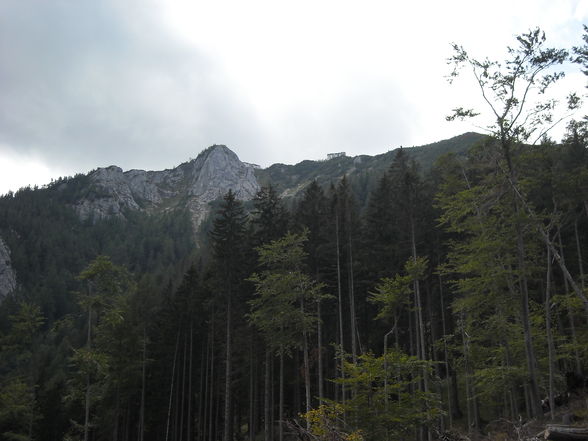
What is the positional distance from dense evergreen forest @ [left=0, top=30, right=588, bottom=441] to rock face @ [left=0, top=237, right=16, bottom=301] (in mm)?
120013

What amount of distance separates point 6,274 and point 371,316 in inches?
6255

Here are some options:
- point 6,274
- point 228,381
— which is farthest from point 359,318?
point 6,274

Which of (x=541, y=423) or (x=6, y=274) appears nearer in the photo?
(x=541, y=423)

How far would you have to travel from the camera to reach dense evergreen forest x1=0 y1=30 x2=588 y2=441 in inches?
659

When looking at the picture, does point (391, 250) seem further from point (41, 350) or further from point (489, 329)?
point (41, 350)

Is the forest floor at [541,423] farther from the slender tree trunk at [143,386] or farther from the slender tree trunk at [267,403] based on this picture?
the slender tree trunk at [143,386]

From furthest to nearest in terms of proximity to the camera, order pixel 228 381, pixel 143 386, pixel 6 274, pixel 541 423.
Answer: pixel 6 274 → pixel 143 386 → pixel 228 381 → pixel 541 423

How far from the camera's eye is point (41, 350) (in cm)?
8894

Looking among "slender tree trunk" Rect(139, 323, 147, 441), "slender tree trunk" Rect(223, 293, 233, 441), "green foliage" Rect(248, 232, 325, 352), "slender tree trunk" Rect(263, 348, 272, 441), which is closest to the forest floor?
"green foliage" Rect(248, 232, 325, 352)

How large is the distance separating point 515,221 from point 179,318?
3304 centimetres

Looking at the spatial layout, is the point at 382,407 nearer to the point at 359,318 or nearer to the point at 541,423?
the point at 541,423

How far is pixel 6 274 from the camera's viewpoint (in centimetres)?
15375

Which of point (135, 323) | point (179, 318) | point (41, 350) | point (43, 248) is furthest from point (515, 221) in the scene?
point (43, 248)

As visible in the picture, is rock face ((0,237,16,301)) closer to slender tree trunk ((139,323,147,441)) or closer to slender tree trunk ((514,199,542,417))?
slender tree trunk ((139,323,147,441))
